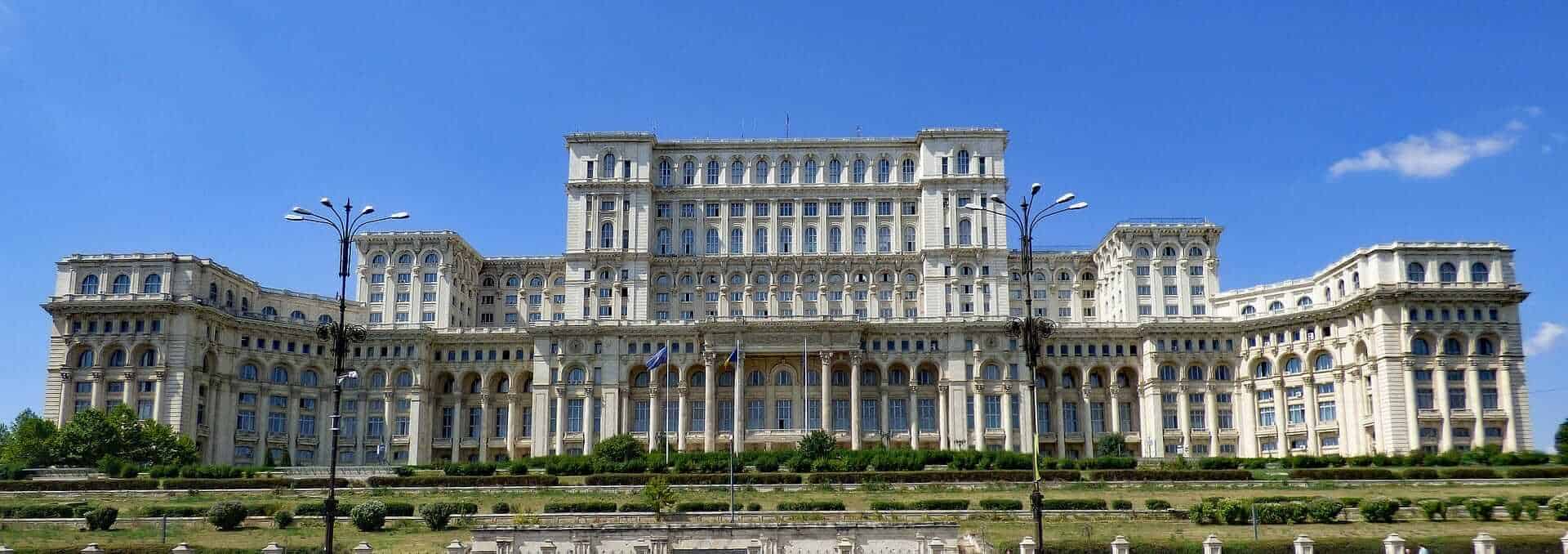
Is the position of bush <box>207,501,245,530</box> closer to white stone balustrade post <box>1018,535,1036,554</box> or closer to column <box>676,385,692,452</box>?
white stone balustrade post <box>1018,535,1036,554</box>

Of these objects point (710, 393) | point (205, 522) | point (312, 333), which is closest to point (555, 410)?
point (710, 393)

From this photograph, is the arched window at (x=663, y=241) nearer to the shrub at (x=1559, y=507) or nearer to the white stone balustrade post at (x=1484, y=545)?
the shrub at (x=1559, y=507)

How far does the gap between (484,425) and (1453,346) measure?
9163 centimetres

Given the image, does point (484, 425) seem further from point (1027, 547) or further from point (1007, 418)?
point (1027, 547)

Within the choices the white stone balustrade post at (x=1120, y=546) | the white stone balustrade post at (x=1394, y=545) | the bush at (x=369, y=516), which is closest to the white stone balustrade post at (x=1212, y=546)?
the white stone balustrade post at (x=1120, y=546)

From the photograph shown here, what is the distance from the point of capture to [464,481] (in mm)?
87438

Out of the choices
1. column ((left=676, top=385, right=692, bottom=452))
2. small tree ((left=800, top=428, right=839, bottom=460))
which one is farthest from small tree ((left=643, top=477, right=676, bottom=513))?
column ((left=676, top=385, right=692, bottom=452))

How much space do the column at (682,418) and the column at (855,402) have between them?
16.3 m

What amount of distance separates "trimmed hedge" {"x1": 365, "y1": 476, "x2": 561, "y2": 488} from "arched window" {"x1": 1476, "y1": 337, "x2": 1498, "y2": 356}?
79.6 m

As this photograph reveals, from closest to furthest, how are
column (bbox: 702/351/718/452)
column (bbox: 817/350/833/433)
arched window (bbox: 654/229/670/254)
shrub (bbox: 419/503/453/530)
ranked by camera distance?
shrub (bbox: 419/503/453/530) → column (bbox: 817/350/833/433) → column (bbox: 702/351/718/452) → arched window (bbox: 654/229/670/254)

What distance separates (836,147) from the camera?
140 m

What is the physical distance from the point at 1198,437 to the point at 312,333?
293ft

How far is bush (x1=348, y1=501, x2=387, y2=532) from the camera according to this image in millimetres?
64812

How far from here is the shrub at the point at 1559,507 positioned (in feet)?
212
